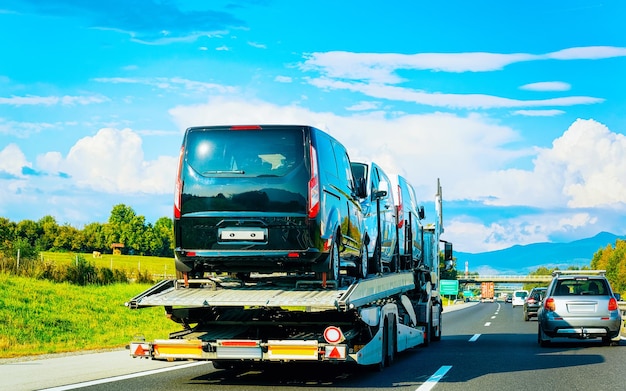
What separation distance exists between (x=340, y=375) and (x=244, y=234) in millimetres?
2851

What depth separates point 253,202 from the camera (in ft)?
36.0

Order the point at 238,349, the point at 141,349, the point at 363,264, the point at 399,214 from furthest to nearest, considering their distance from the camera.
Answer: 1. the point at 399,214
2. the point at 363,264
3. the point at 141,349
4. the point at 238,349

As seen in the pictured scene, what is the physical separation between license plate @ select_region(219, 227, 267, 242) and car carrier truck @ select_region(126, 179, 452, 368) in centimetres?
64

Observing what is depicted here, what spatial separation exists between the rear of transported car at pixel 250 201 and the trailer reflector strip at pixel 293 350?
1.05 metres

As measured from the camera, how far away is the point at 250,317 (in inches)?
469

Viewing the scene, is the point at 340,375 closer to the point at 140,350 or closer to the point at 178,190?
the point at 140,350

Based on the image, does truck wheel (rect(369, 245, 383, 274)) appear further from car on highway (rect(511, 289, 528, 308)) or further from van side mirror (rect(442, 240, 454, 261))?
car on highway (rect(511, 289, 528, 308))

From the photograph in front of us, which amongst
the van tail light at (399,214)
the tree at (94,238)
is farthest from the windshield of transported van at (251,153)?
the tree at (94,238)

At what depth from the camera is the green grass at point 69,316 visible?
2450 centimetres

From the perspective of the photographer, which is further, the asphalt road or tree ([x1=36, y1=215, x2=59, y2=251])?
tree ([x1=36, y1=215, x2=59, y2=251])

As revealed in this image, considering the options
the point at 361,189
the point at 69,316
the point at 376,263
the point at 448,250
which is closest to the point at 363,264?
the point at 361,189

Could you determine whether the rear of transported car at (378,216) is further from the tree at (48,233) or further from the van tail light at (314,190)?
the tree at (48,233)

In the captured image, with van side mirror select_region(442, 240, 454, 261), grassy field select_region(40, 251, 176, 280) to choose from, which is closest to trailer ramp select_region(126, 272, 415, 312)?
van side mirror select_region(442, 240, 454, 261)

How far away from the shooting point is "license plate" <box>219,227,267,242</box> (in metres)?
10.9
